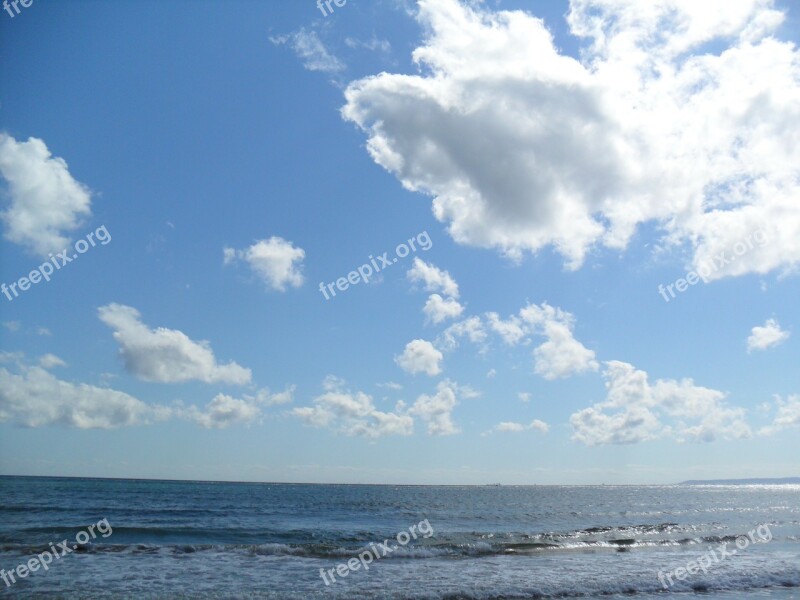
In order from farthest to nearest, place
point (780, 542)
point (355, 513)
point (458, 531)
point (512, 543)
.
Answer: point (355, 513) < point (458, 531) < point (780, 542) < point (512, 543)

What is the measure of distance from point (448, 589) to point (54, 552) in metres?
20.6

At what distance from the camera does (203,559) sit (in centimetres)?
2703

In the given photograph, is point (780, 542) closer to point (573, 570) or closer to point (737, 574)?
point (737, 574)

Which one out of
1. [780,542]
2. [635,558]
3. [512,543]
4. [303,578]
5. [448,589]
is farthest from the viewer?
[780,542]

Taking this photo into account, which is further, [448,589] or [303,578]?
[303,578]

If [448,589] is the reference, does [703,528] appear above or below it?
below

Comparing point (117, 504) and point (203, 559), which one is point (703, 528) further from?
point (117, 504)

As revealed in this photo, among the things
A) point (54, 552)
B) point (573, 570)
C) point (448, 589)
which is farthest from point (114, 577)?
point (573, 570)

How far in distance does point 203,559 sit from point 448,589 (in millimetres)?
13588

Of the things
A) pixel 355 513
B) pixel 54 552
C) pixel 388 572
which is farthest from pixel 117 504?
pixel 388 572

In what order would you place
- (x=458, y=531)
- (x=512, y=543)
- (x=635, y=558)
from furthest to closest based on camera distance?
(x=458, y=531) → (x=512, y=543) → (x=635, y=558)

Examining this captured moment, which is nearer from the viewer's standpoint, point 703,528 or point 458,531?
point 458,531

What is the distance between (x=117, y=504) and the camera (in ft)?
203

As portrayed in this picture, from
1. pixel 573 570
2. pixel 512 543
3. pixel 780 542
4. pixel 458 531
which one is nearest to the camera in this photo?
pixel 573 570
